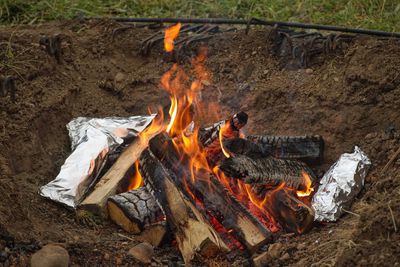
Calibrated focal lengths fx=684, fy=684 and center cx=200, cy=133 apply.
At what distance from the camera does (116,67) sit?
5598 mm

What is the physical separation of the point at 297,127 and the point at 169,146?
111cm

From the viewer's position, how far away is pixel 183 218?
390cm

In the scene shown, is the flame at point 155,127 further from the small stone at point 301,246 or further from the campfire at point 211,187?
the small stone at point 301,246

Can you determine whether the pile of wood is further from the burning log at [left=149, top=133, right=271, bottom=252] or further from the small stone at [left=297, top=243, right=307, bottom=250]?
the small stone at [left=297, top=243, right=307, bottom=250]

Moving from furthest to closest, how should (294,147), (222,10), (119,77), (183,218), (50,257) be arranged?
(222,10) → (119,77) → (294,147) → (183,218) → (50,257)

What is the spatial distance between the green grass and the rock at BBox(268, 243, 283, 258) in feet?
10.1

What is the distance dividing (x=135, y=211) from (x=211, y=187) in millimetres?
480

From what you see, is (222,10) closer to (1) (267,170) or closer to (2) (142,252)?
(1) (267,170)

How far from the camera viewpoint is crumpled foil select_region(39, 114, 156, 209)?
4.36 meters

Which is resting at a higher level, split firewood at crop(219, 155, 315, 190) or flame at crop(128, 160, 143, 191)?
split firewood at crop(219, 155, 315, 190)

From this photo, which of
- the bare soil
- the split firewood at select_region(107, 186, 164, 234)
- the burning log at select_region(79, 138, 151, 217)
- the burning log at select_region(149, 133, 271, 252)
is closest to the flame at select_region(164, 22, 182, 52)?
the bare soil

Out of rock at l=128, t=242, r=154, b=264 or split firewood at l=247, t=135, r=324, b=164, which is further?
split firewood at l=247, t=135, r=324, b=164

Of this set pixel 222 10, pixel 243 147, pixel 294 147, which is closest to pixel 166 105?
pixel 243 147

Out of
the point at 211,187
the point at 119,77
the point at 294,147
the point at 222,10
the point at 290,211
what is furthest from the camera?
the point at 222,10
